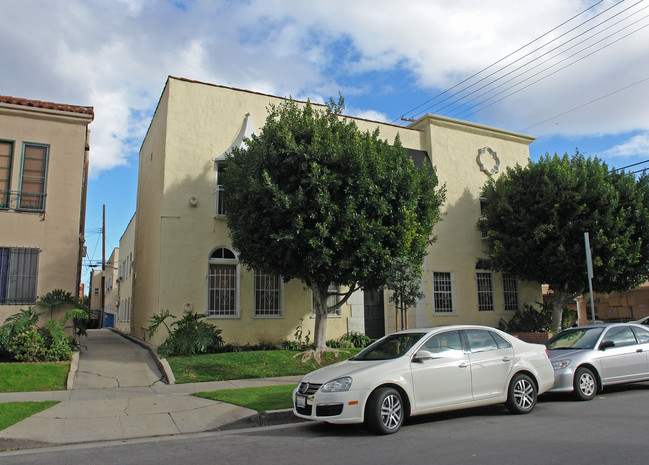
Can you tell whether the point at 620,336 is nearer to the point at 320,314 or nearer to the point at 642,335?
the point at 642,335

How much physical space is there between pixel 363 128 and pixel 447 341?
474 inches

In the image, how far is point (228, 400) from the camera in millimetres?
8812

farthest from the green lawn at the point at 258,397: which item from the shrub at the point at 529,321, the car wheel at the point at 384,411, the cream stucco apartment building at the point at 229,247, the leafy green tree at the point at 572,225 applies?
the shrub at the point at 529,321

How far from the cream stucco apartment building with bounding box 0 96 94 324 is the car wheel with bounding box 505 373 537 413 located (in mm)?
10675

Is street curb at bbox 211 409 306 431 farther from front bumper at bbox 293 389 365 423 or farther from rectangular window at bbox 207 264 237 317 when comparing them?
rectangular window at bbox 207 264 237 317

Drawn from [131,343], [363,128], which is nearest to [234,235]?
[131,343]

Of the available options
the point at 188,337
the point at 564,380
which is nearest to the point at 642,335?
the point at 564,380

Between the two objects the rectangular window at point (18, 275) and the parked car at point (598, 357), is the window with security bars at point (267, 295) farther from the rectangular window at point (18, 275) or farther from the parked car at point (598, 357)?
the parked car at point (598, 357)

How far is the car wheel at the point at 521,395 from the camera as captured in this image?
767 cm

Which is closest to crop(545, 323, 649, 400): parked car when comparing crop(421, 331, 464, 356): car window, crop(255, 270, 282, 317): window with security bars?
crop(421, 331, 464, 356): car window

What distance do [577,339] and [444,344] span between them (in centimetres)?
413

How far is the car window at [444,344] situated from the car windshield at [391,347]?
19 cm

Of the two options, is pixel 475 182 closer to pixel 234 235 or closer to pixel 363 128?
pixel 363 128

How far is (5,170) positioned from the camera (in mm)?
13000
